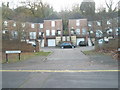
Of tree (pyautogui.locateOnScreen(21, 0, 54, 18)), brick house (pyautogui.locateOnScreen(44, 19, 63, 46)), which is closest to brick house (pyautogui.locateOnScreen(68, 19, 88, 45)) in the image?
brick house (pyautogui.locateOnScreen(44, 19, 63, 46))

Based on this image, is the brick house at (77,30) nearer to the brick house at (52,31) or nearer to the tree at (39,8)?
the brick house at (52,31)

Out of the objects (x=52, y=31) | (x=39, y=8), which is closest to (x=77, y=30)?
(x=52, y=31)

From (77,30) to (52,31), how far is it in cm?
741

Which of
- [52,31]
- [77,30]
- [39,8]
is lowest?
[52,31]

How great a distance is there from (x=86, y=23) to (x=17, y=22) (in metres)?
26.7

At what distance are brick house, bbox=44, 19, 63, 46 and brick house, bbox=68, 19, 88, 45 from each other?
3.10m

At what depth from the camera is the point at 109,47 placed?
29656mm

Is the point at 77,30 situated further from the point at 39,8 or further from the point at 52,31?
the point at 39,8

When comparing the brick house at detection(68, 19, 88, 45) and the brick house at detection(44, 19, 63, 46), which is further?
the brick house at detection(44, 19, 63, 46)

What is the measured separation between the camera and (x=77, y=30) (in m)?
63.3

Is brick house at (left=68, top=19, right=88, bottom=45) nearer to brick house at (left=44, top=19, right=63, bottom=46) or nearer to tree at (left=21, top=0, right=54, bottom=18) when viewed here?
brick house at (left=44, top=19, right=63, bottom=46)

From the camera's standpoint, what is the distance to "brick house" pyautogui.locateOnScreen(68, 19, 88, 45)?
202 feet

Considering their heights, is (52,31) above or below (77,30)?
below

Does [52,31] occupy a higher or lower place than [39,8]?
lower
